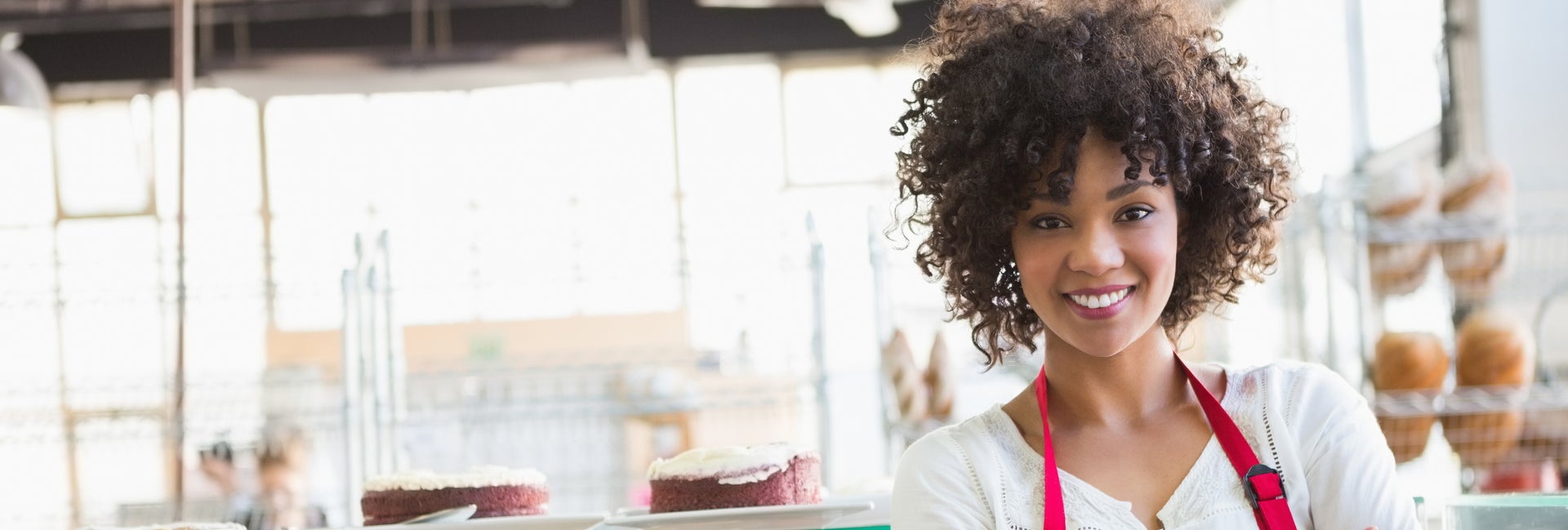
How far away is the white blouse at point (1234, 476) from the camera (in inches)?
45.7

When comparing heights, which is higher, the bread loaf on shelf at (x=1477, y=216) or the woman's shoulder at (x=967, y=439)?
the bread loaf on shelf at (x=1477, y=216)

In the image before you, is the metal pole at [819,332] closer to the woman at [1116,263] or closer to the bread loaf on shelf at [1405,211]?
the bread loaf on shelf at [1405,211]

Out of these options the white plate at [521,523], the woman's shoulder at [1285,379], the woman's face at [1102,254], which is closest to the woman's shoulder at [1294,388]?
the woman's shoulder at [1285,379]

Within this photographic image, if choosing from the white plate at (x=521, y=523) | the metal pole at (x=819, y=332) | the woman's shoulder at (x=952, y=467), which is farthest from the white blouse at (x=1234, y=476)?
the metal pole at (x=819, y=332)

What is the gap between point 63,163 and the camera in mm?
9586

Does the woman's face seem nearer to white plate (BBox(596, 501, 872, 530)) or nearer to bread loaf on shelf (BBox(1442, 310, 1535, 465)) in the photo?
white plate (BBox(596, 501, 872, 530))

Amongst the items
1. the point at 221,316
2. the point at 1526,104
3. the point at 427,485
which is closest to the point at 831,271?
the point at 427,485

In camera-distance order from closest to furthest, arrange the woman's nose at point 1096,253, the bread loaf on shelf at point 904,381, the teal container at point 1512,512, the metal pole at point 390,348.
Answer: the teal container at point 1512,512
the woman's nose at point 1096,253
the metal pole at point 390,348
the bread loaf on shelf at point 904,381

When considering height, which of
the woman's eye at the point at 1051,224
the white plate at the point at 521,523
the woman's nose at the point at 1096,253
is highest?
the woman's eye at the point at 1051,224

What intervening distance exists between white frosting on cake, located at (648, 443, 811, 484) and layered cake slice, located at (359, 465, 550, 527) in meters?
0.20

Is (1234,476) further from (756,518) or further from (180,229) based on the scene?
(180,229)

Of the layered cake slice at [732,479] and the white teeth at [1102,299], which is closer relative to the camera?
the white teeth at [1102,299]

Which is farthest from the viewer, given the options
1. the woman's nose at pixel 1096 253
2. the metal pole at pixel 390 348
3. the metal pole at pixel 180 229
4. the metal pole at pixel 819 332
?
the metal pole at pixel 390 348

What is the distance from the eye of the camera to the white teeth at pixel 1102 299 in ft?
3.80
